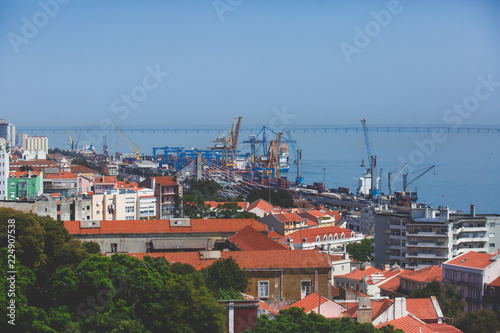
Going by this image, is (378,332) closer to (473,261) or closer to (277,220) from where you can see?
(473,261)

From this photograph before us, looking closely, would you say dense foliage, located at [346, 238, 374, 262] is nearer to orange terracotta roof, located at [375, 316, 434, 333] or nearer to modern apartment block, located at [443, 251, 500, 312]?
modern apartment block, located at [443, 251, 500, 312]

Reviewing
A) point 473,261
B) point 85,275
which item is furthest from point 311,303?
point 473,261

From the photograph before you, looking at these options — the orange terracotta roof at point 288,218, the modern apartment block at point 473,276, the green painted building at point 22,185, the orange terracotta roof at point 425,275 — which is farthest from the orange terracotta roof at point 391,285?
the green painted building at point 22,185

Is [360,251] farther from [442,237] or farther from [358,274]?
[358,274]

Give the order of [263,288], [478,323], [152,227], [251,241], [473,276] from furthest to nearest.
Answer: [152,227] → [251,241] → [473,276] → [263,288] → [478,323]

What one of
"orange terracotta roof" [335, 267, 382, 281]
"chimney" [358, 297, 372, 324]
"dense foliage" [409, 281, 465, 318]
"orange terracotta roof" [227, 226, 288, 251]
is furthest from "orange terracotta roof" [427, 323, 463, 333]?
"orange terracotta roof" [335, 267, 382, 281]

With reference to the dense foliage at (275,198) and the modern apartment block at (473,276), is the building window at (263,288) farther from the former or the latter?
the dense foliage at (275,198)

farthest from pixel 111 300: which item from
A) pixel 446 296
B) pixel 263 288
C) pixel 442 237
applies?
pixel 442 237
